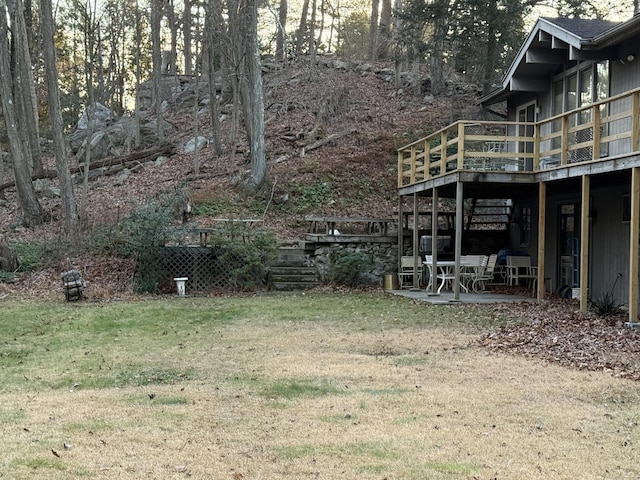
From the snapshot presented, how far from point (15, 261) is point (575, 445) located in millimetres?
15690

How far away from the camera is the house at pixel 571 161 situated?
11492mm

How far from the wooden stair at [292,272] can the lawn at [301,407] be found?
6.36 metres

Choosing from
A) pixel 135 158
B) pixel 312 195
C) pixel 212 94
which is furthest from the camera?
pixel 135 158

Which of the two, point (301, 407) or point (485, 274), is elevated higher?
point (485, 274)

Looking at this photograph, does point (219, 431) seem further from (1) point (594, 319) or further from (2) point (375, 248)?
(2) point (375, 248)

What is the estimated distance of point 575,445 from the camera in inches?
184

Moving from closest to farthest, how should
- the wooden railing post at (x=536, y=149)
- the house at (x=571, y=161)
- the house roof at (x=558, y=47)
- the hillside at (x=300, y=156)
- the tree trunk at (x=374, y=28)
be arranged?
the house at (x=571, y=161) < the house roof at (x=558, y=47) < the wooden railing post at (x=536, y=149) < the hillside at (x=300, y=156) < the tree trunk at (x=374, y=28)

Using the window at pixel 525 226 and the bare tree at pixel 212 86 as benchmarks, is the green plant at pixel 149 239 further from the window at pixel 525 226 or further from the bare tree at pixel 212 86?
the bare tree at pixel 212 86

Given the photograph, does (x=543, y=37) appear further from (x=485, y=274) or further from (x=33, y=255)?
(x=33, y=255)

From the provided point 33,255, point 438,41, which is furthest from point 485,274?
point 438,41

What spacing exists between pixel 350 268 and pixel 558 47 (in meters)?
7.33

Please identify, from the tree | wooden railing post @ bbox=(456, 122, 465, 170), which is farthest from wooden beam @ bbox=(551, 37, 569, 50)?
the tree

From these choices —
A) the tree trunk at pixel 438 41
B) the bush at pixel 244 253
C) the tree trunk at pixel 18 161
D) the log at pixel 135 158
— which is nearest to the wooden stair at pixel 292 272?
the bush at pixel 244 253

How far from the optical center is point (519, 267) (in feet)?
56.2
